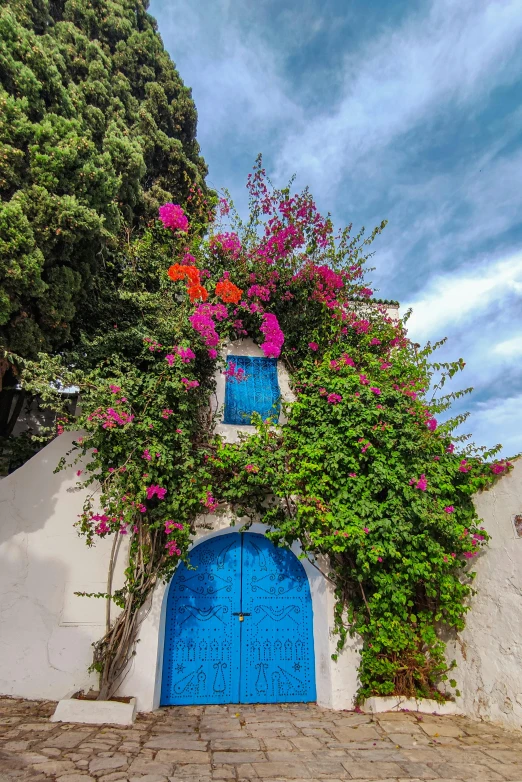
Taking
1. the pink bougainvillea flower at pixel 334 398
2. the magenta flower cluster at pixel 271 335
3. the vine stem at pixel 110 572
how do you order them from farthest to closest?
the magenta flower cluster at pixel 271 335 → the pink bougainvillea flower at pixel 334 398 → the vine stem at pixel 110 572

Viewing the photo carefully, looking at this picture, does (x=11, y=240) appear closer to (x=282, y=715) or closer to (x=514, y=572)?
(x=282, y=715)

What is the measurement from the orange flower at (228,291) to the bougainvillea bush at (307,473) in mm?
17

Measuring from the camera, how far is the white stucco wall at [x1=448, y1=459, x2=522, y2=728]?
3.66 m

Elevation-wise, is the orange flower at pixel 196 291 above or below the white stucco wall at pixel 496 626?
above

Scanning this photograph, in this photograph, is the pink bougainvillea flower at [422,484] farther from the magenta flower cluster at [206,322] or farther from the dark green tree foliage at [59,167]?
the dark green tree foliage at [59,167]

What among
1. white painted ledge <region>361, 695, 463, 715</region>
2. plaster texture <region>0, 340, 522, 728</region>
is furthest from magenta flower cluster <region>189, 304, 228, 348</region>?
white painted ledge <region>361, 695, 463, 715</region>

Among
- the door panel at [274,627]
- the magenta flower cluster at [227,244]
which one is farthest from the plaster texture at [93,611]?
the magenta flower cluster at [227,244]

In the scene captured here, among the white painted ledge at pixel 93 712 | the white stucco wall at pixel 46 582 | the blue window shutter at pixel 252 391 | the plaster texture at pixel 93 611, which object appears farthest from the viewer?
the blue window shutter at pixel 252 391


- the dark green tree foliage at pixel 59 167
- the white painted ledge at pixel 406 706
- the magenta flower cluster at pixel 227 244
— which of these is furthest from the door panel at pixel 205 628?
the magenta flower cluster at pixel 227 244

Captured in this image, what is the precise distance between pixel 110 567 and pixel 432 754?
3.46m

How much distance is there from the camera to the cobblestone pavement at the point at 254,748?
2596mm

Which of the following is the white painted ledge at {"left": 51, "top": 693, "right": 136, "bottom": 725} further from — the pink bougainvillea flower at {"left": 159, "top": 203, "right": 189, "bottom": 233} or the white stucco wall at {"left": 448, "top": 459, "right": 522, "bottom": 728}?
the pink bougainvillea flower at {"left": 159, "top": 203, "right": 189, "bottom": 233}

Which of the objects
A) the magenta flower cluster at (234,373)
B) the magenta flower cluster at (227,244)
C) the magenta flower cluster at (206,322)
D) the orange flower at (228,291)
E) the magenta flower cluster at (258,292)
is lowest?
the magenta flower cluster at (234,373)

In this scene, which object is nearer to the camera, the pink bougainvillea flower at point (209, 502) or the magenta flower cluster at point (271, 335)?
the pink bougainvillea flower at point (209, 502)
